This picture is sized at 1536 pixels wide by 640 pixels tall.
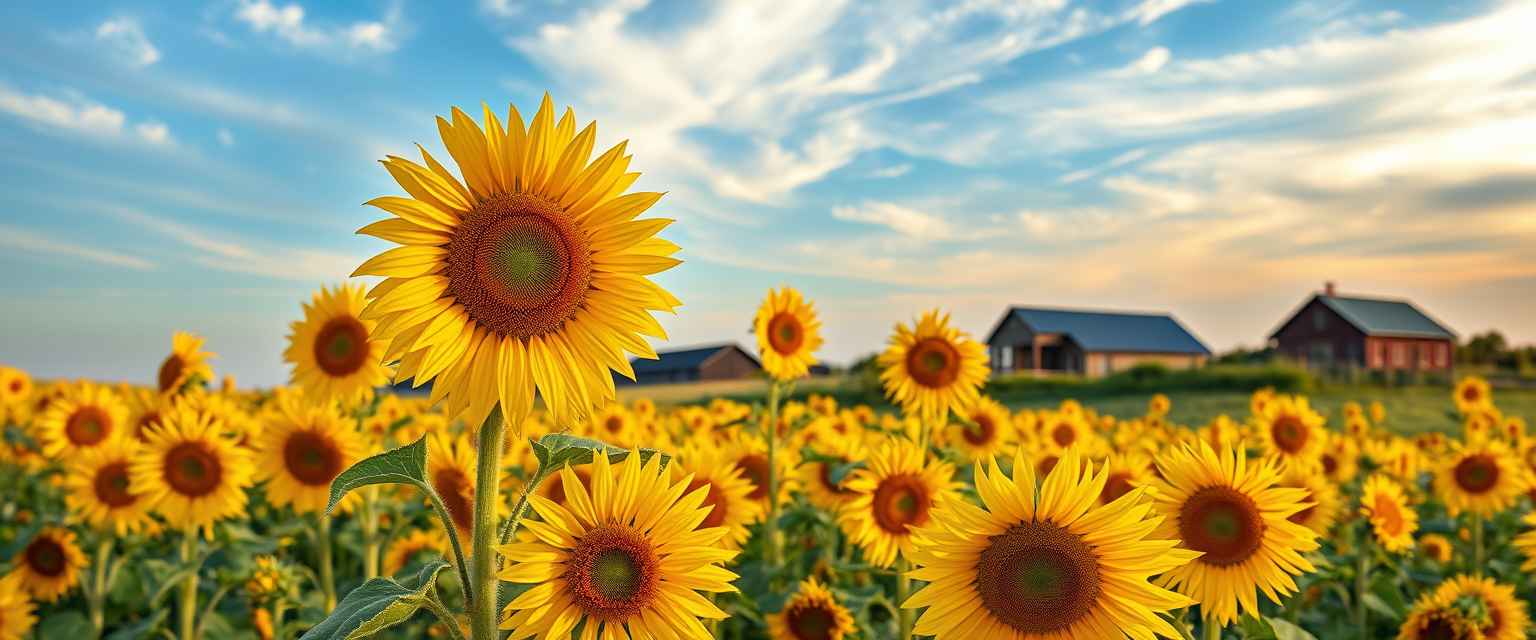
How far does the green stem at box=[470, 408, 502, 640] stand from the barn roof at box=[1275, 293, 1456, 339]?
69183 millimetres

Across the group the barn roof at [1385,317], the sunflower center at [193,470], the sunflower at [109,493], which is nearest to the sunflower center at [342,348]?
the sunflower center at [193,470]

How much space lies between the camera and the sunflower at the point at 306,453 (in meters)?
6.07

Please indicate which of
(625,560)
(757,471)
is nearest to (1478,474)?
(757,471)

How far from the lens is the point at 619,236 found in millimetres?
2674

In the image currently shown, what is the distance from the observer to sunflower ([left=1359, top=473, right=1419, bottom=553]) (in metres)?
6.50

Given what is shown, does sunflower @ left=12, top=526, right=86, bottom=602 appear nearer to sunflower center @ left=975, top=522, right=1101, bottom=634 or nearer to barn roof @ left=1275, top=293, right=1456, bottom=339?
sunflower center @ left=975, top=522, right=1101, bottom=634

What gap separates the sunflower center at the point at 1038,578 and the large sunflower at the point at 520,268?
1.12 meters

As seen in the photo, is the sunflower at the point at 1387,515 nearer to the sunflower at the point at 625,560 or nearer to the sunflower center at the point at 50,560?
the sunflower at the point at 625,560

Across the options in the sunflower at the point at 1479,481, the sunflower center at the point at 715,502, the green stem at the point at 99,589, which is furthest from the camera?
the sunflower at the point at 1479,481

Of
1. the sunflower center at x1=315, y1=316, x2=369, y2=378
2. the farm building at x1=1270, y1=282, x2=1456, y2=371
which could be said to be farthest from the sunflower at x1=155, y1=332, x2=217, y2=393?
the farm building at x1=1270, y1=282, x2=1456, y2=371

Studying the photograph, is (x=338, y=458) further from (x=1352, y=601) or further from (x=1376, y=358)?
(x=1376, y=358)

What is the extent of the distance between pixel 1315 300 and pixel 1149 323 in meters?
10.2

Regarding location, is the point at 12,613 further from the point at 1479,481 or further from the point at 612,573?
the point at 1479,481

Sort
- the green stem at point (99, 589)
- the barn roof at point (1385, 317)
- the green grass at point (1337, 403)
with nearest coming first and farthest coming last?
the green stem at point (99, 589), the green grass at point (1337, 403), the barn roof at point (1385, 317)
